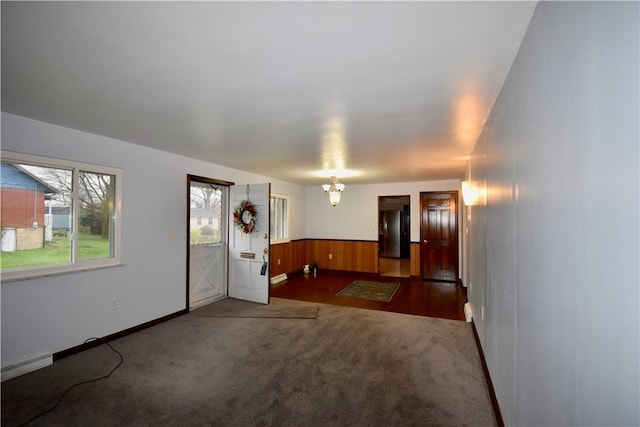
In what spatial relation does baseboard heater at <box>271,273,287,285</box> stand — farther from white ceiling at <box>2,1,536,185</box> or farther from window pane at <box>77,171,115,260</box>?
white ceiling at <box>2,1,536,185</box>

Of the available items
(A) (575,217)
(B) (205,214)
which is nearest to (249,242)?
(B) (205,214)

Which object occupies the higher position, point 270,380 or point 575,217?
Answer: point 575,217

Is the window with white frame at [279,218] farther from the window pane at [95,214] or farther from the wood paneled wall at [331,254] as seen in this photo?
the window pane at [95,214]

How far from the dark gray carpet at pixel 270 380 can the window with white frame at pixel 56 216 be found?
1052mm

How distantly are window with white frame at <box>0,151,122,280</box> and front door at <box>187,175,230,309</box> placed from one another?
3.74 feet

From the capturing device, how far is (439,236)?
6.60 meters

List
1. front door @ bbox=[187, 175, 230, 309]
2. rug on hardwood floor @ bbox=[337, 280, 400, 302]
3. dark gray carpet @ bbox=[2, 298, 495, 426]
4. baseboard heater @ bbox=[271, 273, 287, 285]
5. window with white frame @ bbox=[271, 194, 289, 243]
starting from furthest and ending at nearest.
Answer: window with white frame @ bbox=[271, 194, 289, 243]
baseboard heater @ bbox=[271, 273, 287, 285]
rug on hardwood floor @ bbox=[337, 280, 400, 302]
front door @ bbox=[187, 175, 230, 309]
dark gray carpet @ bbox=[2, 298, 495, 426]

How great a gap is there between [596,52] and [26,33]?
252 cm

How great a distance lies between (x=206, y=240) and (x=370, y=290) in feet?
11.1

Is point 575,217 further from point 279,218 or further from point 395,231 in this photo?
point 395,231

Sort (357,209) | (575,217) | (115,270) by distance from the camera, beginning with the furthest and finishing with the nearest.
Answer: (357,209)
(115,270)
(575,217)

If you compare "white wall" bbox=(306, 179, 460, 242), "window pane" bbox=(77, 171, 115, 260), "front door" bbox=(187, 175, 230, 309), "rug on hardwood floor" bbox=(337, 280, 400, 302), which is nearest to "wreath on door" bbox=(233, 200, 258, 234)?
"front door" bbox=(187, 175, 230, 309)

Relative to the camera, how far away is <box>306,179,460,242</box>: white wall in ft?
22.4

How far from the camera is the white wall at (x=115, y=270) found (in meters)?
2.70
